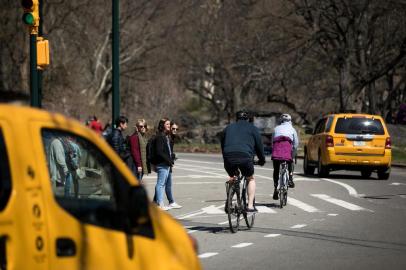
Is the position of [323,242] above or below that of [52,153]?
below

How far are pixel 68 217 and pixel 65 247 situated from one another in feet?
0.52

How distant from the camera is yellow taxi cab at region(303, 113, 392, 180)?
89.0ft

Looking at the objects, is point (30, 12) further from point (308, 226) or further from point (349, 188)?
point (349, 188)

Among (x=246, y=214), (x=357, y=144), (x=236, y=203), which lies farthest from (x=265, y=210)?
(x=357, y=144)

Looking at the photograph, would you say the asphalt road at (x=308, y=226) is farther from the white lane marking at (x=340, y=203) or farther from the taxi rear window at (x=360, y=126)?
the taxi rear window at (x=360, y=126)

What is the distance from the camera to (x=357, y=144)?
89.4 ft

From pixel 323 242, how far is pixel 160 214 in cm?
741

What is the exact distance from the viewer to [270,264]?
11109 millimetres

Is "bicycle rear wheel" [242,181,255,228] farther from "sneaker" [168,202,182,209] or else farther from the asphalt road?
"sneaker" [168,202,182,209]

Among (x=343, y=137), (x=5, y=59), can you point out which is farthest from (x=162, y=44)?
(x=343, y=137)

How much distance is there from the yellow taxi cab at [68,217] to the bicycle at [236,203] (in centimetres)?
787

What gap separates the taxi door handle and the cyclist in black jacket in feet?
29.4

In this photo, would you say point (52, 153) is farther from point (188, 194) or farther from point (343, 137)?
point (343, 137)

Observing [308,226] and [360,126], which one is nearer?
[308,226]
